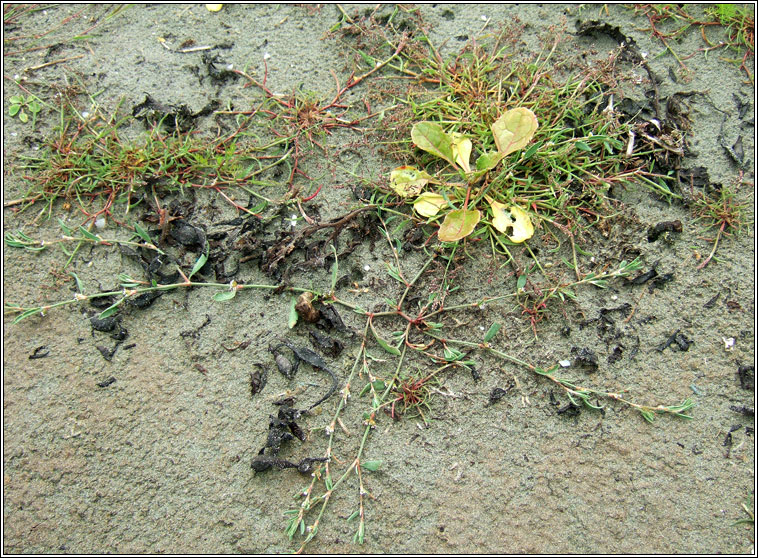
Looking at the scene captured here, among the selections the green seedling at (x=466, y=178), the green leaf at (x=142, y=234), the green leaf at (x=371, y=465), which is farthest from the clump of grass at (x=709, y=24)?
the green leaf at (x=142, y=234)

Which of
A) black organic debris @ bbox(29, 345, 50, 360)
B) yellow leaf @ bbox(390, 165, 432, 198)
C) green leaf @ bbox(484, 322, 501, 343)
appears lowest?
black organic debris @ bbox(29, 345, 50, 360)

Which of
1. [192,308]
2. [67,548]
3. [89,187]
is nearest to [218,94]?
[89,187]

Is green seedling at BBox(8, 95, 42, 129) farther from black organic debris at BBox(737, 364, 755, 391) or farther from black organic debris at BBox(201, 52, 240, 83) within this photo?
black organic debris at BBox(737, 364, 755, 391)

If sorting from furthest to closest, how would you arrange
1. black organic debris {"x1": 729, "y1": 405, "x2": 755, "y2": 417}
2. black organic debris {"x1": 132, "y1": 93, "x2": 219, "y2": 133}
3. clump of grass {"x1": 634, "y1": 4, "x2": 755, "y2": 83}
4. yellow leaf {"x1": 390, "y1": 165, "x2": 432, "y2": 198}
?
clump of grass {"x1": 634, "y1": 4, "x2": 755, "y2": 83}, black organic debris {"x1": 132, "y1": 93, "x2": 219, "y2": 133}, yellow leaf {"x1": 390, "y1": 165, "x2": 432, "y2": 198}, black organic debris {"x1": 729, "y1": 405, "x2": 755, "y2": 417}

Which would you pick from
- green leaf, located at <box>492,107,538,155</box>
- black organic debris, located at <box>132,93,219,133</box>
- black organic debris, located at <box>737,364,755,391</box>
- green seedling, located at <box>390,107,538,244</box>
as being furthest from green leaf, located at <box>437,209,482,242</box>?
black organic debris, located at <box>132,93,219,133</box>

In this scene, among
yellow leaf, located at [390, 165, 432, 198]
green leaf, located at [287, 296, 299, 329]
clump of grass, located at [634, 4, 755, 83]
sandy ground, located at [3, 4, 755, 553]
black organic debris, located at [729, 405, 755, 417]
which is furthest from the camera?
clump of grass, located at [634, 4, 755, 83]

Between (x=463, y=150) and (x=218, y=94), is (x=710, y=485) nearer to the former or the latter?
(x=463, y=150)

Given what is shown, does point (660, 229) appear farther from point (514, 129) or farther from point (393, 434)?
point (393, 434)

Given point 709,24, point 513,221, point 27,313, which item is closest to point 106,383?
point 27,313
